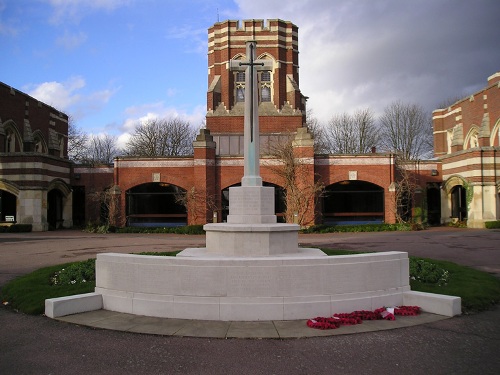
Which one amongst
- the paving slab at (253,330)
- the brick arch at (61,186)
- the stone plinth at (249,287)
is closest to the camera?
the paving slab at (253,330)

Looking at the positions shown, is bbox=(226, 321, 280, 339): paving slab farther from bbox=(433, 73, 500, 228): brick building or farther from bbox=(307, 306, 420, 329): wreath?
bbox=(433, 73, 500, 228): brick building

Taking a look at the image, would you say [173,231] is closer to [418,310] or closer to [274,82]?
[274,82]

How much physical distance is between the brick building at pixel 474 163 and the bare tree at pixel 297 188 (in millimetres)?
11036

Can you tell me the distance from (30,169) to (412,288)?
27551mm

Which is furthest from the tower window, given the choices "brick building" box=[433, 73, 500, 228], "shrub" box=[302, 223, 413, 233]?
"brick building" box=[433, 73, 500, 228]

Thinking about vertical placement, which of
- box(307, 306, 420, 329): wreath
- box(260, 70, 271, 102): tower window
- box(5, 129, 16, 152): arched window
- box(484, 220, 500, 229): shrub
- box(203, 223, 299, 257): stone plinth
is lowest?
box(307, 306, 420, 329): wreath

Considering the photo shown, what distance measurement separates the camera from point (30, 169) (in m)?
28.5

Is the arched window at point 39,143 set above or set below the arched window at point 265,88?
below

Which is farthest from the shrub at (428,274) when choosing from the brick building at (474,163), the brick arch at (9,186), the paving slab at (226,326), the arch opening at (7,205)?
the arch opening at (7,205)

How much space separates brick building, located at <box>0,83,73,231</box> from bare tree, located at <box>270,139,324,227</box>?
53.7 feet

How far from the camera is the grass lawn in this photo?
7.46 meters

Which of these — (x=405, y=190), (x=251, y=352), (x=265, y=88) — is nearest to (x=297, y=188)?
(x=405, y=190)

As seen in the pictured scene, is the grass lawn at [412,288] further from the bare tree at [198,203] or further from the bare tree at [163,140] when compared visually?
the bare tree at [163,140]

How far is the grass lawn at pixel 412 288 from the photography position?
24.5 ft
